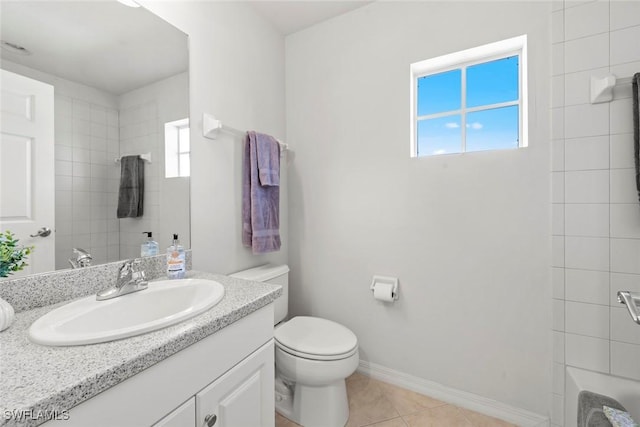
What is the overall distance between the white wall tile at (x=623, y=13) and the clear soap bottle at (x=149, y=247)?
7.24 feet

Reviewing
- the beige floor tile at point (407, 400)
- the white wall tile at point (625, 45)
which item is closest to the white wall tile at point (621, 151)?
the white wall tile at point (625, 45)

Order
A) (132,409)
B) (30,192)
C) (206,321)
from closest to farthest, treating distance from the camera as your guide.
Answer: (132,409) < (206,321) < (30,192)

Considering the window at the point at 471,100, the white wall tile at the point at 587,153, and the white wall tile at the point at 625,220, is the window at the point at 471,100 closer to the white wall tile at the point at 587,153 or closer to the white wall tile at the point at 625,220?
the white wall tile at the point at 587,153

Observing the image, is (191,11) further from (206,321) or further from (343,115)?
(206,321)

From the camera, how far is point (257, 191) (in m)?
1.62

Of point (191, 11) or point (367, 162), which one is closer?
point (191, 11)

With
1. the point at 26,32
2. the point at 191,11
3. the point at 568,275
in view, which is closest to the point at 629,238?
the point at 568,275

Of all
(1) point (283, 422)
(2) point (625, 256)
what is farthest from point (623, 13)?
(1) point (283, 422)

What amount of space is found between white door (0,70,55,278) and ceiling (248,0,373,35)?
1.37 m

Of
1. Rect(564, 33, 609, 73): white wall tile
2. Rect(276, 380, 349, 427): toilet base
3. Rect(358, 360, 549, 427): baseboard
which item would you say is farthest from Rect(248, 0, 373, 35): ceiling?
Rect(358, 360, 549, 427): baseboard

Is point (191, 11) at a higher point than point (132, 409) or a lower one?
higher

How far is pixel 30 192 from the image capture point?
0.85 metres

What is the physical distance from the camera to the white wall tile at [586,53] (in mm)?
1158

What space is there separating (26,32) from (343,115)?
1443 mm
